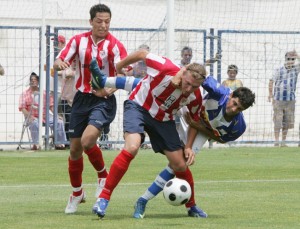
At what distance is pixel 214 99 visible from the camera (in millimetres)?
10367

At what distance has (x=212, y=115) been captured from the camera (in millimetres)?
10398

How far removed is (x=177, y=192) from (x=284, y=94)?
13.2 metres

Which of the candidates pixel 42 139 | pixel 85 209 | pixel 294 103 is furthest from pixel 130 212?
pixel 294 103

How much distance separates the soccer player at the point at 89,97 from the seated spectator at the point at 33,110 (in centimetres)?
991

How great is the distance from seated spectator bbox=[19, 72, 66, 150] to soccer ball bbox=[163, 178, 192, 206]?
38.5 ft

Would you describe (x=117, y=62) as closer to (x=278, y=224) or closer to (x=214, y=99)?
(x=214, y=99)

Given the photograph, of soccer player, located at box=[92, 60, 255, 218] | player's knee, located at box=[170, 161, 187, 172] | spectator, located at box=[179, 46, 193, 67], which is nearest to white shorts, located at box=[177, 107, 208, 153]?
soccer player, located at box=[92, 60, 255, 218]

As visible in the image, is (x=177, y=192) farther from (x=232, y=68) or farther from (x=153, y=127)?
(x=232, y=68)

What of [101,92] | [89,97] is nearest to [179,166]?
[101,92]

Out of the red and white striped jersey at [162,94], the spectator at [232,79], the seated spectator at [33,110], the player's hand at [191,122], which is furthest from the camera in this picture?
the spectator at [232,79]

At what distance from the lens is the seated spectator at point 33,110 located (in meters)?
21.5

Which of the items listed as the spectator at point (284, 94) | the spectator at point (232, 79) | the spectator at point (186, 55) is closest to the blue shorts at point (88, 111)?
the spectator at point (186, 55)

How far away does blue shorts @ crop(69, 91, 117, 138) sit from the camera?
11156 millimetres

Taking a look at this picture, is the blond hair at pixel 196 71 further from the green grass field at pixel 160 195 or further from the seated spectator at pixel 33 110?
the seated spectator at pixel 33 110
